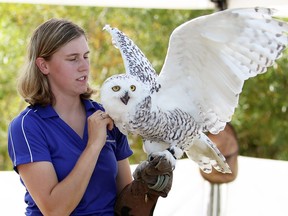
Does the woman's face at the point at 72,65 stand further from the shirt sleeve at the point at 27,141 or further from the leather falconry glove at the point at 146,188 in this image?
the leather falconry glove at the point at 146,188

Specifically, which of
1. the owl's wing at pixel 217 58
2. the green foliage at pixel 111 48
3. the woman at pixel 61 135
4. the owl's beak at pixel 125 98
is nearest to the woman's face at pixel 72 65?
the woman at pixel 61 135

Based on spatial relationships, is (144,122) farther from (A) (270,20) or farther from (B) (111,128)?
(A) (270,20)

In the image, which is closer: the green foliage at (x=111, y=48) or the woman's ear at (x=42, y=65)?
the woman's ear at (x=42, y=65)

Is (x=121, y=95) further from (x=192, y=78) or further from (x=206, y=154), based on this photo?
(x=206, y=154)

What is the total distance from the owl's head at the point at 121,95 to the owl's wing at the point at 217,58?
129 mm

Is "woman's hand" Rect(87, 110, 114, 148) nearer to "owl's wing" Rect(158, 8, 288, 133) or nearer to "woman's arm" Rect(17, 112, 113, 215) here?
"woman's arm" Rect(17, 112, 113, 215)

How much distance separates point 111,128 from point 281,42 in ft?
1.61

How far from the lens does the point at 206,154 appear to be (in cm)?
199

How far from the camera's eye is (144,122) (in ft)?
5.58

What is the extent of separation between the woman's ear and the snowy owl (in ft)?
0.52

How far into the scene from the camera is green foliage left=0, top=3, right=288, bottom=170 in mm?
5695

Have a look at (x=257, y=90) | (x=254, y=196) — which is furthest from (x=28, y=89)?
(x=257, y=90)

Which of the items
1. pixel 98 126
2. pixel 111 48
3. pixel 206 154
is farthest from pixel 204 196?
pixel 111 48

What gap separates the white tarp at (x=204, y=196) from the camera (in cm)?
309
